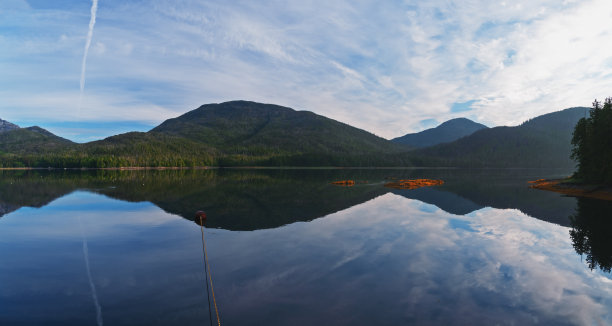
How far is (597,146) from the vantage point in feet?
193

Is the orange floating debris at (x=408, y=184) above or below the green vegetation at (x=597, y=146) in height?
below

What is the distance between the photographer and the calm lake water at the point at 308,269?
12.8 m

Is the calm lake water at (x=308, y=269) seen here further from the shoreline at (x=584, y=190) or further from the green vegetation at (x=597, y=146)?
the green vegetation at (x=597, y=146)

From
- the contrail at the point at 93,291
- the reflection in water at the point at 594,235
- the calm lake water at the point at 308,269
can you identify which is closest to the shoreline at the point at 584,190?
the reflection in water at the point at 594,235

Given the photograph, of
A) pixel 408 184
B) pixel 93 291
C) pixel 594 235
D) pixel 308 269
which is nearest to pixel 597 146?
pixel 408 184

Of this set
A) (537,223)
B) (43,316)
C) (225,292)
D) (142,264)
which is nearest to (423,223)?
(537,223)

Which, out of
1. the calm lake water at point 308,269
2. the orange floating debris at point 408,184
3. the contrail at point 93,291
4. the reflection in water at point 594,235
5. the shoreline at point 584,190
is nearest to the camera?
the contrail at point 93,291

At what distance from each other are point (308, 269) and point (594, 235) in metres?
27.6

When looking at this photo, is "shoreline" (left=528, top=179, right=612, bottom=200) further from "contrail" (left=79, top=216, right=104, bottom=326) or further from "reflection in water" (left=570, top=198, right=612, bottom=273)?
"contrail" (left=79, top=216, right=104, bottom=326)

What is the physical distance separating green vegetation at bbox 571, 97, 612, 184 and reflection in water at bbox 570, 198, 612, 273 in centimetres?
2256

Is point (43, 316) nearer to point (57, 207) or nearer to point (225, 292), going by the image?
point (225, 292)

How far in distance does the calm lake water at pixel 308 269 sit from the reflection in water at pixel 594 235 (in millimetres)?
128

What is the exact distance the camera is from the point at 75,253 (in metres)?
22.2

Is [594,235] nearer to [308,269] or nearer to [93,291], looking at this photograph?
[308,269]
